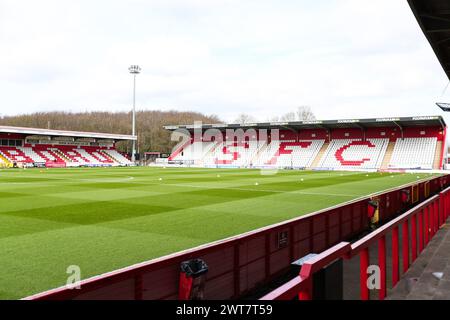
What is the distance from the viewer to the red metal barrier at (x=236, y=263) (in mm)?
3242

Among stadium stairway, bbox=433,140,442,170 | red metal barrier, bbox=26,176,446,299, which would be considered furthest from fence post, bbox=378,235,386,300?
stadium stairway, bbox=433,140,442,170

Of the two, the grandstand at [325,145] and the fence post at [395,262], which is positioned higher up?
the grandstand at [325,145]

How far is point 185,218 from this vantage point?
11.5 meters

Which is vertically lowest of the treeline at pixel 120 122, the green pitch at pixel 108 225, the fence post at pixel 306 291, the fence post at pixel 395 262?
the green pitch at pixel 108 225

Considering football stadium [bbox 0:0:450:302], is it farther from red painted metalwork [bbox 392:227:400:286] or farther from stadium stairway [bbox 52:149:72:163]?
stadium stairway [bbox 52:149:72:163]

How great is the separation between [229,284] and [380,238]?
6.61 feet

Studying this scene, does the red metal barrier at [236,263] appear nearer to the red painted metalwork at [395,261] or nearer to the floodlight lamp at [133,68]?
the red painted metalwork at [395,261]

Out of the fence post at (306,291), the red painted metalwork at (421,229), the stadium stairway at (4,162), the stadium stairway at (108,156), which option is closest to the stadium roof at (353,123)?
the stadium stairway at (108,156)

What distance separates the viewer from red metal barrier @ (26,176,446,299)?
324 centimetres

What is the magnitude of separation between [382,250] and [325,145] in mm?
54644

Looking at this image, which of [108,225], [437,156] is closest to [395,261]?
[108,225]

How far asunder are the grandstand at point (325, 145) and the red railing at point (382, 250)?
4205 centimetres
